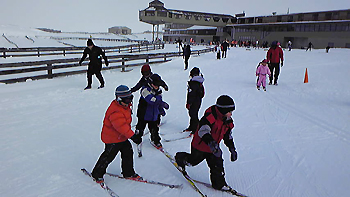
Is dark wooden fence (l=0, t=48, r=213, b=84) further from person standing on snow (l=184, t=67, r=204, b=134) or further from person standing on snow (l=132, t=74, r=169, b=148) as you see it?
person standing on snow (l=184, t=67, r=204, b=134)

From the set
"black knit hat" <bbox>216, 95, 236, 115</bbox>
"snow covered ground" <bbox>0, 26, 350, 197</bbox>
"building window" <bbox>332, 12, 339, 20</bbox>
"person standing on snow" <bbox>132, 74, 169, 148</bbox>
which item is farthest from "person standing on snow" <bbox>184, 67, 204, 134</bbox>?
"building window" <bbox>332, 12, 339, 20</bbox>

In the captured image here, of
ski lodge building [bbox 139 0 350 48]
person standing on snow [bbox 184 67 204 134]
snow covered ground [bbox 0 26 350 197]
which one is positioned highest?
ski lodge building [bbox 139 0 350 48]

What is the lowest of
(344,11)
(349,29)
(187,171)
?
(187,171)

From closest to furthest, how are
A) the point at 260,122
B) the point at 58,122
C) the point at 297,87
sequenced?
the point at 58,122 < the point at 260,122 < the point at 297,87

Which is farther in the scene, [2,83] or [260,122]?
[2,83]

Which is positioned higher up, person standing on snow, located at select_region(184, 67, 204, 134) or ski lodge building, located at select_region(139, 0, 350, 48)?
ski lodge building, located at select_region(139, 0, 350, 48)

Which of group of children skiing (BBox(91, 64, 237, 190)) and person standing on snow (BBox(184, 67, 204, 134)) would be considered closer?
group of children skiing (BBox(91, 64, 237, 190))

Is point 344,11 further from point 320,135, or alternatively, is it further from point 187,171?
point 187,171

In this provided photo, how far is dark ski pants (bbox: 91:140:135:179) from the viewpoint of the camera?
3229 millimetres

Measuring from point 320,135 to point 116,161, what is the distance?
4.31 m

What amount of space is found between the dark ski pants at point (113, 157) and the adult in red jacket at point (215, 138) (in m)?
0.72

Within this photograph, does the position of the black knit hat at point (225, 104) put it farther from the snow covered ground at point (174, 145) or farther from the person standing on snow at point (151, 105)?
the person standing on snow at point (151, 105)

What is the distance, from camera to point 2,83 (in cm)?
885

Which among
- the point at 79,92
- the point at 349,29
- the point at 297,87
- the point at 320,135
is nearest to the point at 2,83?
the point at 79,92
